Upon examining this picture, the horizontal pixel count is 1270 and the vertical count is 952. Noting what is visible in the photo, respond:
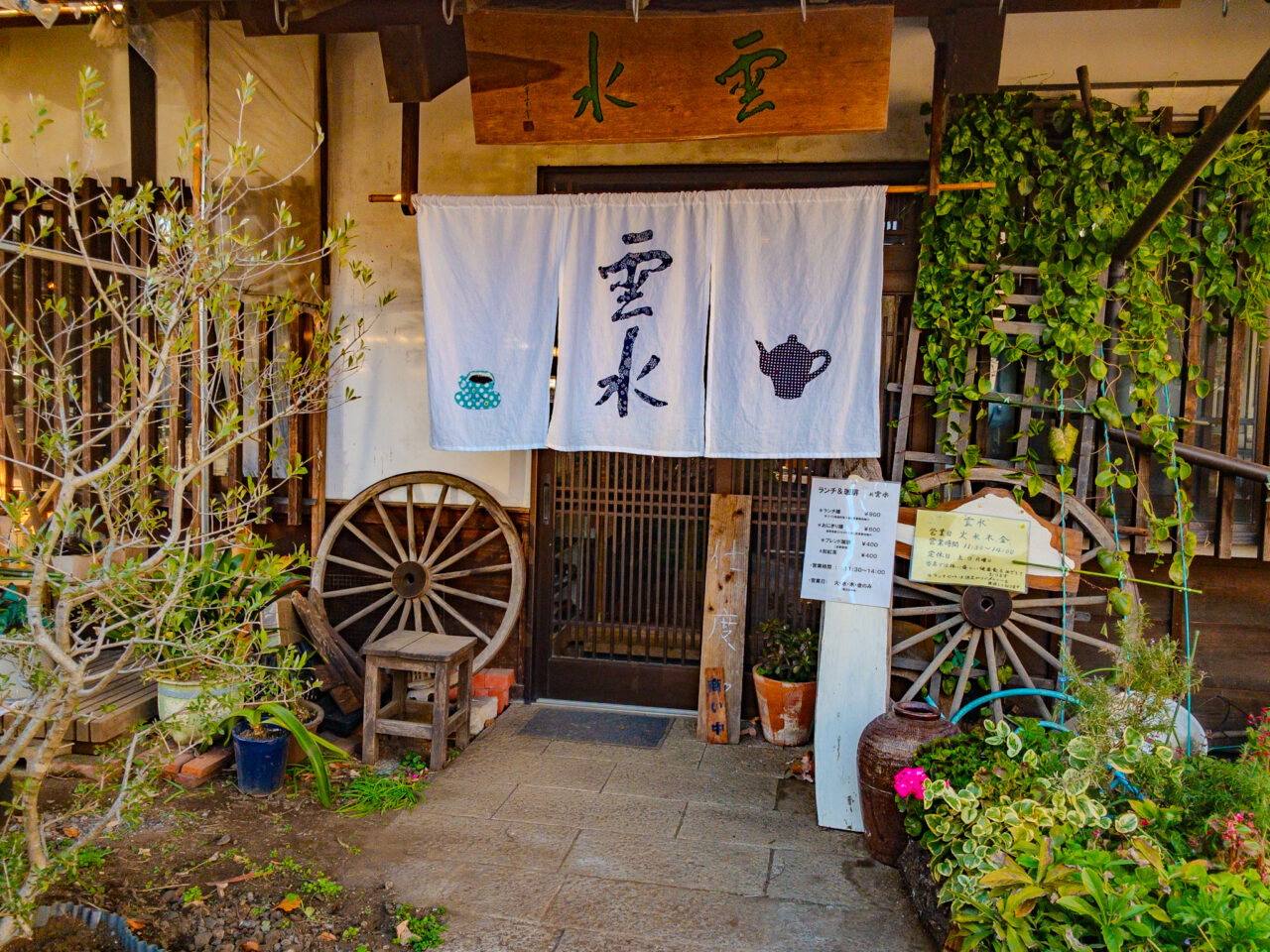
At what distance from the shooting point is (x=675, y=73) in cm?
481

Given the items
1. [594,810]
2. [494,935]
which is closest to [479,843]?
[594,810]

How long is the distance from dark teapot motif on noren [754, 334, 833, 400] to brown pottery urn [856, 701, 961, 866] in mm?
2023

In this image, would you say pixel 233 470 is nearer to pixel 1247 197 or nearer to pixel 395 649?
pixel 395 649

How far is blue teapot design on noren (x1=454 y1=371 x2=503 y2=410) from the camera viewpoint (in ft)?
18.6

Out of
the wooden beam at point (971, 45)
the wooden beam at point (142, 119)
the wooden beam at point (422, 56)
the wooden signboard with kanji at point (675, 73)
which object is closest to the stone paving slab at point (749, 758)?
the wooden signboard with kanji at point (675, 73)

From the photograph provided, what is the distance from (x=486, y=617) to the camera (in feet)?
21.0

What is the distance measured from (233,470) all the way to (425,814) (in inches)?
118

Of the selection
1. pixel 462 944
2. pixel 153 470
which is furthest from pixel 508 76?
pixel 462 944

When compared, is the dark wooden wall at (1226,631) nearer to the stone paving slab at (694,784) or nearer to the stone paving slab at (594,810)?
the stone paving slab at (694,784)

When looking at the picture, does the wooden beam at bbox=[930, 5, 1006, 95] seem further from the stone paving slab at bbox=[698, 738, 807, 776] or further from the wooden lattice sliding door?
the stone paving slab at bbox=[698, 738, 807, 776]

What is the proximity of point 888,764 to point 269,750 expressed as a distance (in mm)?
3305

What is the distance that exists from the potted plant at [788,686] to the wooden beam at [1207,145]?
3.06 metres

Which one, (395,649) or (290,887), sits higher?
(395,649)

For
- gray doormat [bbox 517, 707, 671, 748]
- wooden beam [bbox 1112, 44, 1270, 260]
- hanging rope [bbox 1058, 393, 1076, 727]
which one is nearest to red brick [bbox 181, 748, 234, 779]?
gray doormat [bbox 517, 707, 671, 748]
